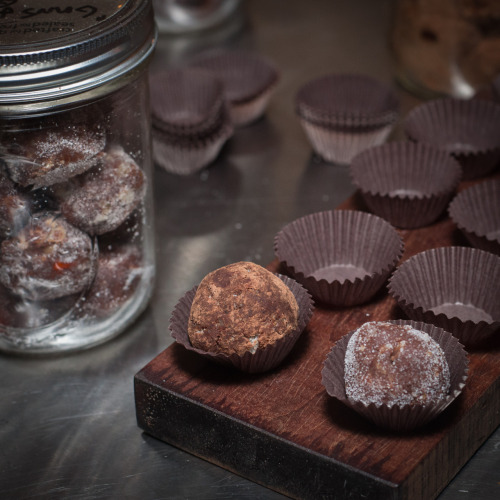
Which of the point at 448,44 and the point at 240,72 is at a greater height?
the point at 448,44

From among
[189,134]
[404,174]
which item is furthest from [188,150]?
[404,174]

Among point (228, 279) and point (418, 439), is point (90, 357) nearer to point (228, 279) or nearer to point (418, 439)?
point (228, 279)

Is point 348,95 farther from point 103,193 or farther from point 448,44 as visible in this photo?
point 103,193

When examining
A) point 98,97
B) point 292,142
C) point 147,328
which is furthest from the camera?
point 292,142

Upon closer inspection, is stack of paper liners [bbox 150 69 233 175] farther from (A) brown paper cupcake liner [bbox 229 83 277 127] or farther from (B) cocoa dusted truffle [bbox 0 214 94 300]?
(B) cocoa dusted truffle [bbox 0 214 94 300]

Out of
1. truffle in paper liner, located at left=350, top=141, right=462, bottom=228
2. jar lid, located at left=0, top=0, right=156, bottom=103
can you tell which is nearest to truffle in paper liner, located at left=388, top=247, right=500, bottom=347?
truffle in paper liner, located at left=350, top=141, right=462, bottom=228

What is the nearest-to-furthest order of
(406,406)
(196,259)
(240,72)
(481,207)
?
(406,406) → (481,207) → (196,259) → (240,72)

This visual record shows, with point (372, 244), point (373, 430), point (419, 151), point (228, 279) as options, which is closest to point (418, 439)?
point (373, 430)
